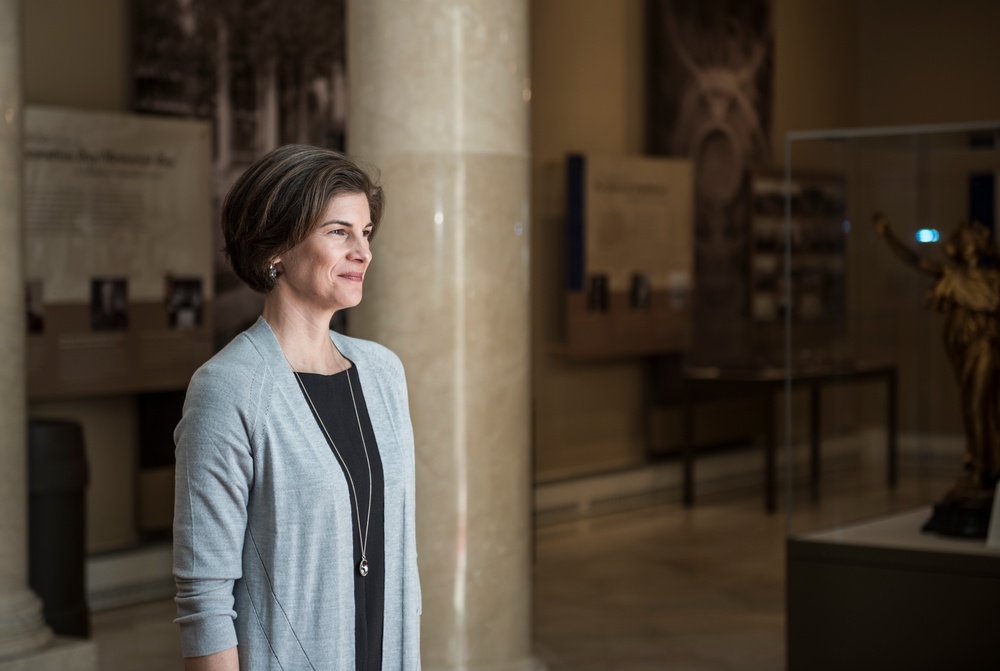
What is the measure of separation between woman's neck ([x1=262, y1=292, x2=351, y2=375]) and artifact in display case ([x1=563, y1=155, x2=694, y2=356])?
7822 millimetres

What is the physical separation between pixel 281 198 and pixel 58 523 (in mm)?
4810

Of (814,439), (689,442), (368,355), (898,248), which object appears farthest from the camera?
(689,442)

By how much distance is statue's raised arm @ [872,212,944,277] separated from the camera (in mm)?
5668

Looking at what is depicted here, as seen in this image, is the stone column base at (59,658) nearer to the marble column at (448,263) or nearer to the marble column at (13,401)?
the marble column at (13,401)

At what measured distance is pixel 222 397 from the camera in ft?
7.22

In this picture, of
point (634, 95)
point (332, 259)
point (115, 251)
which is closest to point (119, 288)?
point (115, 251)

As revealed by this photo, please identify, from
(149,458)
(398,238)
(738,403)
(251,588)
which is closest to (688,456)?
(738,403)

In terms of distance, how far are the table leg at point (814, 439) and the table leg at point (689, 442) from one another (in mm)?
4327

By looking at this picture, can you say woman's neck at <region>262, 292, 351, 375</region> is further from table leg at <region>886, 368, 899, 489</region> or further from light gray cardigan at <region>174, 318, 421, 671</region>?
table leg at <region>886, 368, 899, 489</region>

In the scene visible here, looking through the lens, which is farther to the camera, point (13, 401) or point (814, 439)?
point (814, 439)

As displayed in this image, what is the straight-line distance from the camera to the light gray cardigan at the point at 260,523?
218 cm

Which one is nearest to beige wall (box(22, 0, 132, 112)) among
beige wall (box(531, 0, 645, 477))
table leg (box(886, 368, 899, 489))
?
beige wall (box(531, 0, 645, 477))

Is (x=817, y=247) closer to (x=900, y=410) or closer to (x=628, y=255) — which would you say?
(x=900, y=410)

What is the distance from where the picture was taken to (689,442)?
434 inches
